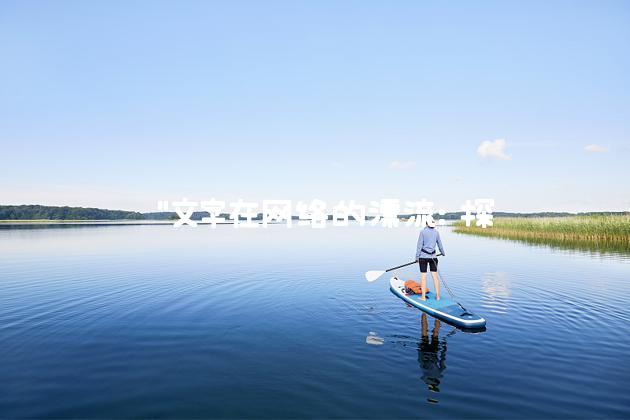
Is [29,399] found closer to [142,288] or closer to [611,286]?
[142,288]

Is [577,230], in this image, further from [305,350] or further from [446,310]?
[305,350]

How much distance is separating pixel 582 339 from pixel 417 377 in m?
5.29

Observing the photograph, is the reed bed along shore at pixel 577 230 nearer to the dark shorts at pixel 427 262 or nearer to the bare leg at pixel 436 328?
the dark shorts at pixel 427 262

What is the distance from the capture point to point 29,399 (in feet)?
20.4

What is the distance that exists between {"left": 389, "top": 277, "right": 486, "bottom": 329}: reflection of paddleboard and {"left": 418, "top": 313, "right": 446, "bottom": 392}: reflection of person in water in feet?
2.20

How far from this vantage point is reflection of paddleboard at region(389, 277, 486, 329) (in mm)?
9852

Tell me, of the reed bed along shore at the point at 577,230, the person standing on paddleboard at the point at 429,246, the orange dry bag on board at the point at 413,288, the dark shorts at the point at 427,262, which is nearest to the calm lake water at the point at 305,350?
the orange dry bag on board at the point at 413,288

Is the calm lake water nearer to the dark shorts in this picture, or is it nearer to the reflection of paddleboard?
Result: the reflection of paddleboard

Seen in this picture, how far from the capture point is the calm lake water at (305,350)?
6004 mm

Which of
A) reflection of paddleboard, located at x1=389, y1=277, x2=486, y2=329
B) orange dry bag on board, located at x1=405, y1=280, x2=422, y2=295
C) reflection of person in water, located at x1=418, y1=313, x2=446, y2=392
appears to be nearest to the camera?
reflection of person in water, located at x1=418, y1=313, x2=446, y2=392

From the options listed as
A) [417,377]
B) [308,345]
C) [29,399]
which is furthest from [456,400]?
[29,399]

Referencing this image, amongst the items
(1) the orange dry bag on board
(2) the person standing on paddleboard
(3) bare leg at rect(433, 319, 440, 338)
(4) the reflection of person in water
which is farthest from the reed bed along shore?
(4) the reflection of person in water

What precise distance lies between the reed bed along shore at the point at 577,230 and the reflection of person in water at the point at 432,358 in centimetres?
3127

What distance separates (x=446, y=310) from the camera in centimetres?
1085
